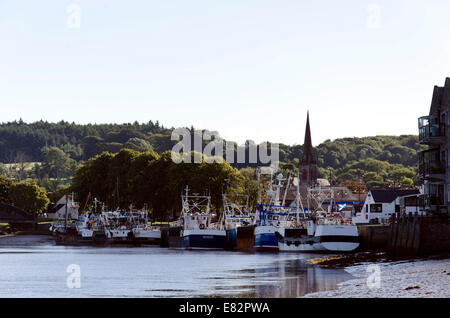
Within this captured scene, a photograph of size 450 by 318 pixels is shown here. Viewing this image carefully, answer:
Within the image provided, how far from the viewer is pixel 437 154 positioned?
86438 millimetres

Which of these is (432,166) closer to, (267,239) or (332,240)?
(332,240)

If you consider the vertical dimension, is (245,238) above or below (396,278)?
above

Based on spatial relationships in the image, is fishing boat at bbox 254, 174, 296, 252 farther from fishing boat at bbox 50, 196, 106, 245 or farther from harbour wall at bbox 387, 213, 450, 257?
fishing boat at bbox 50, 196, 106, 245

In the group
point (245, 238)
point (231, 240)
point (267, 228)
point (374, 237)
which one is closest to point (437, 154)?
point (374, 237)

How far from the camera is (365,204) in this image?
122250 mm

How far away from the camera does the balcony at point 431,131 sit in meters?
84.2
